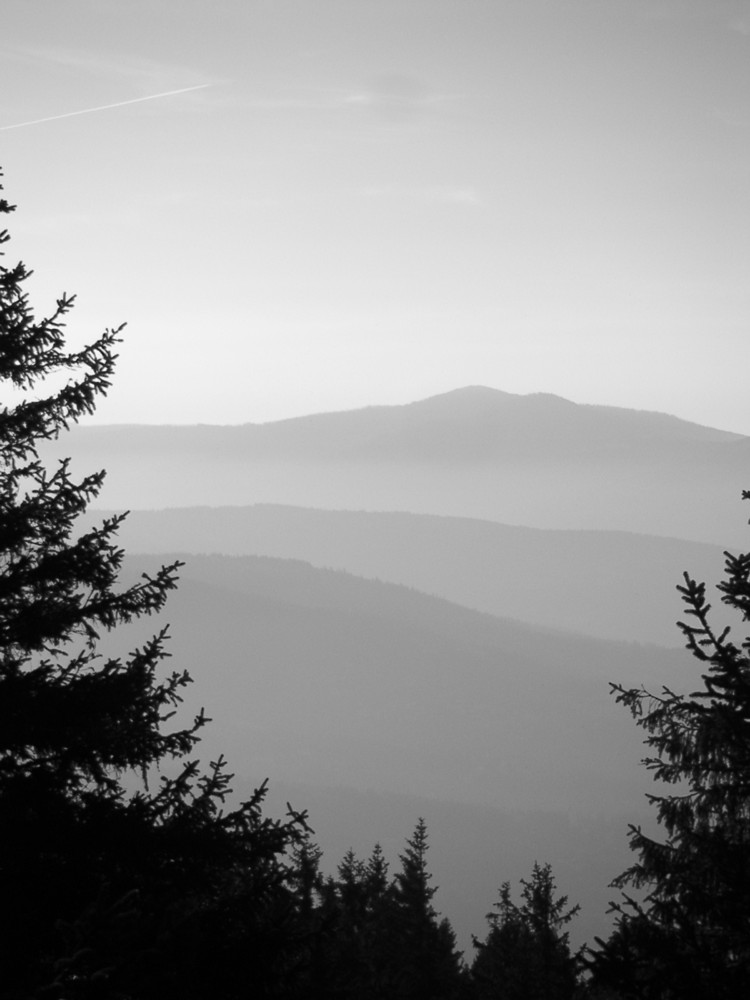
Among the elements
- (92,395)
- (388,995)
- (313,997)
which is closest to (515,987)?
(388,995)

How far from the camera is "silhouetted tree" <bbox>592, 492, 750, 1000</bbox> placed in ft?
19.4

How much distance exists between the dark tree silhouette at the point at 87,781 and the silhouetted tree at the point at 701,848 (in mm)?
3506

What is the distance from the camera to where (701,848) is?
25.5 feet

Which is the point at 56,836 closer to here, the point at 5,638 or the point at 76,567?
the point at 5,638

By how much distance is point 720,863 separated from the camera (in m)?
6.80

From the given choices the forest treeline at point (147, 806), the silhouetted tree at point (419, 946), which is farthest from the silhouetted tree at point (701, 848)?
the silhouetted tree at point (419, 946)

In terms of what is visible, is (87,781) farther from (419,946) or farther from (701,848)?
(419,946)

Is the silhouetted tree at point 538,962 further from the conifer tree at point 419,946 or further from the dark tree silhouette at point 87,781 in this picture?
the dark tree silhouette at point 87,781

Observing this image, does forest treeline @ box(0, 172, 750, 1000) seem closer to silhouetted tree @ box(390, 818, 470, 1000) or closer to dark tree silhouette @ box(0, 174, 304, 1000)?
dark tree silhouette @ box(0, 174, 304, 1000)

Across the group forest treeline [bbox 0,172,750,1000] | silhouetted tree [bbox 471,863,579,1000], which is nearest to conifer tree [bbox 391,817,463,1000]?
silhouetted tree [bbox 471,863,579,1000]

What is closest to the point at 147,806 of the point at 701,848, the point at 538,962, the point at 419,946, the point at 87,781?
the point at 87,781

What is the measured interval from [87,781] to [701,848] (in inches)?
230

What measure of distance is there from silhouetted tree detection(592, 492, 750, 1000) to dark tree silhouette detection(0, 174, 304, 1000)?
3.51 m

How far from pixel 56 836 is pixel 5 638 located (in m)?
1.97
